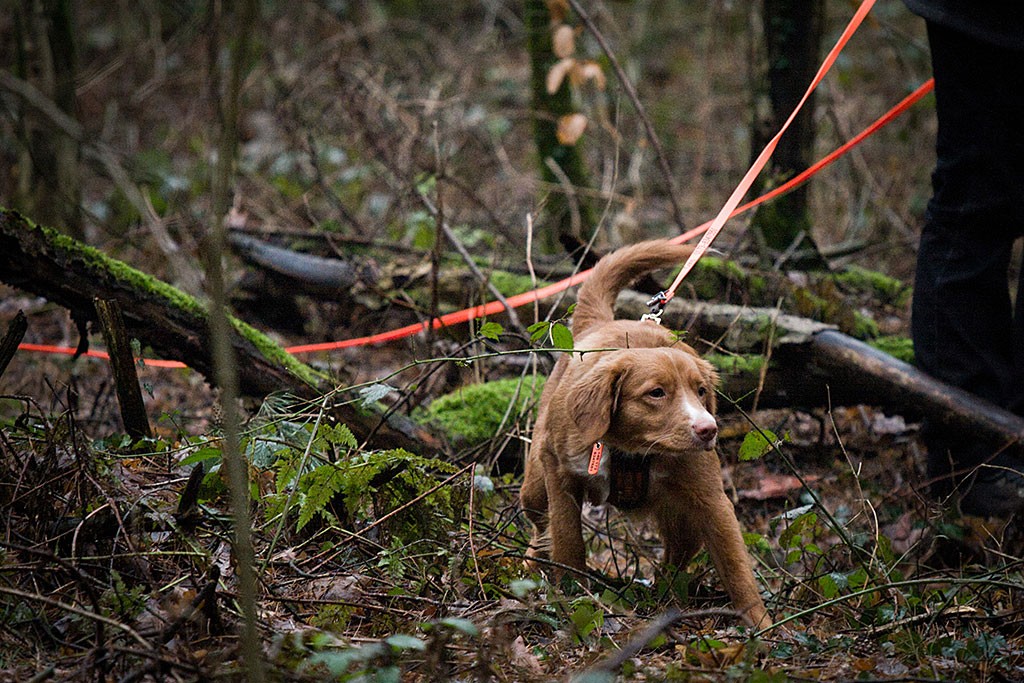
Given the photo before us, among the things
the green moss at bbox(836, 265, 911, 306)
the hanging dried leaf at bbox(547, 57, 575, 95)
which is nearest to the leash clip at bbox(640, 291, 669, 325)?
the hanging dried leaf at bbox(547, 57, 575, 95)

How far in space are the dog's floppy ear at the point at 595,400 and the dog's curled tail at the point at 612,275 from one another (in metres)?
0.60

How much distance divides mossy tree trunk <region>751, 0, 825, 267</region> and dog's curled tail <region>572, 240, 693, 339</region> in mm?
2293

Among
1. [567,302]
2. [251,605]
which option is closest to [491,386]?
[567,302]

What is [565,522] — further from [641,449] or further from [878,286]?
[878,286]

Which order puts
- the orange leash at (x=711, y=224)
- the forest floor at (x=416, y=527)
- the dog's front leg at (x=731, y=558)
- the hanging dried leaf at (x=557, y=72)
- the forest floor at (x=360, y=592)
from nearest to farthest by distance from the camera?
1. the forest floor at (x=360, y=592)
2. the forest floor at (x=416, y=527)
3. the dog's front leg at (x=731, y=558)
4. the orange leash at (x=711, y=224)
5. the hanging dried leaf at (x=557, y=72)

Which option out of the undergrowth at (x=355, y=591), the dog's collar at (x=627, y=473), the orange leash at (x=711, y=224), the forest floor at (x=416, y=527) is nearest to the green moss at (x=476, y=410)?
Answer: the forest floor at (x=416, y=527)

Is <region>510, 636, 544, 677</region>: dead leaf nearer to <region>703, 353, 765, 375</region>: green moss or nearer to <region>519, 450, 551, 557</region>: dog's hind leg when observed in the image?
<region>519, 450, 551, 557</region>: dog's hind leg

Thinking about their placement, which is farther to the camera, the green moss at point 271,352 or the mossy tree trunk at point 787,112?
the mossy tree trunk at point 787,112

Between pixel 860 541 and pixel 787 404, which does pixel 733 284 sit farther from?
pixel 860 541

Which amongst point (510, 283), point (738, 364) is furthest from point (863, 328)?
point (510, 283)

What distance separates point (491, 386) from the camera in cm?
468

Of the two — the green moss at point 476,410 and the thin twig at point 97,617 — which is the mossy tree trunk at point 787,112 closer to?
the green moss at point 476,410

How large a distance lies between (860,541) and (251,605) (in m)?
2.74

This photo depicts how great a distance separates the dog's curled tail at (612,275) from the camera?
12.5ft
